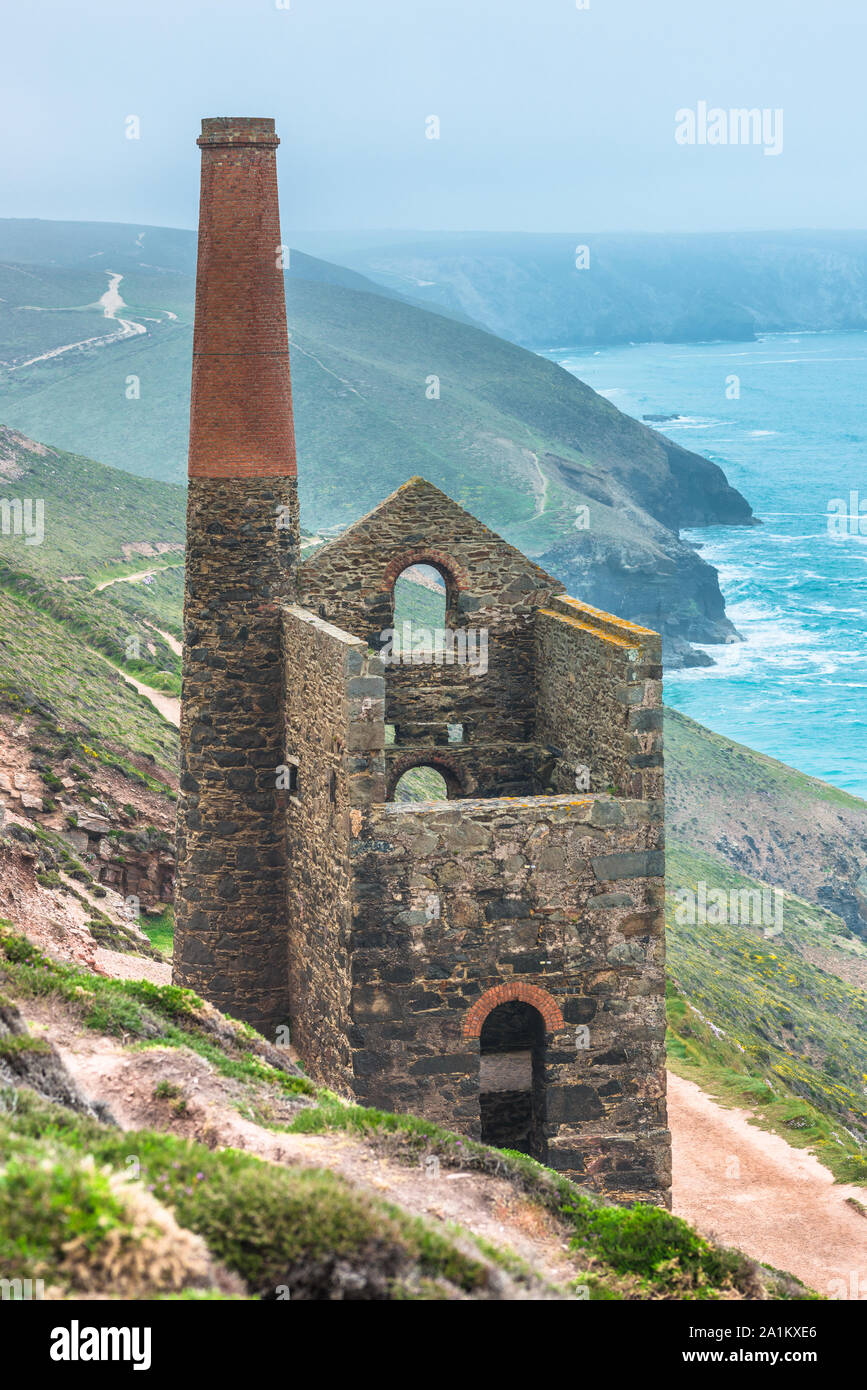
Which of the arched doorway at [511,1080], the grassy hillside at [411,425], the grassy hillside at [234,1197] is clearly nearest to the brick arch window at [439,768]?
the arched doorway at [511,1080]

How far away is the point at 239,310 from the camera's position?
18891 mm

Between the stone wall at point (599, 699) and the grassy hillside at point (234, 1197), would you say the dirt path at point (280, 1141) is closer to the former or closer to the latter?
the grassy hillside at point (234, 1197)

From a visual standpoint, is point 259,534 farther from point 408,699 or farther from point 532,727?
point 532,727

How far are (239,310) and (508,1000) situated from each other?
9.26m

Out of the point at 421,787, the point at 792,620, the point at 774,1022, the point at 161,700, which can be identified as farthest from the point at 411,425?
the point at 774,1022

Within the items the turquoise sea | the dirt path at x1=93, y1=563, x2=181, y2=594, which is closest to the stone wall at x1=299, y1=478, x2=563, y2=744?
the dirt path at x1=93, y1=563, x2=181, y2=594

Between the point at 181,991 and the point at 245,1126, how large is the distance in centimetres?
306

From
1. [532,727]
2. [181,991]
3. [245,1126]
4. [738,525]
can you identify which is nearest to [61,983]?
[181,991]

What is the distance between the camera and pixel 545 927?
53.4ft

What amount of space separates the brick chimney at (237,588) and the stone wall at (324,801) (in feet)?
1.27

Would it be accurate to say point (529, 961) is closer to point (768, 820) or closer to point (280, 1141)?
point (280, 1141)

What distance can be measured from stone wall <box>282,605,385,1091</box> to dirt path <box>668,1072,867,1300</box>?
4919mm

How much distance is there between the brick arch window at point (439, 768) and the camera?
2033 cm

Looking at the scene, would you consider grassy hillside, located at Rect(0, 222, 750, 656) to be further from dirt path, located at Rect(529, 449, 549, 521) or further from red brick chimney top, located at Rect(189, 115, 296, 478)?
red brick chimney top, located at Rect(189, 115, 296, 478)
